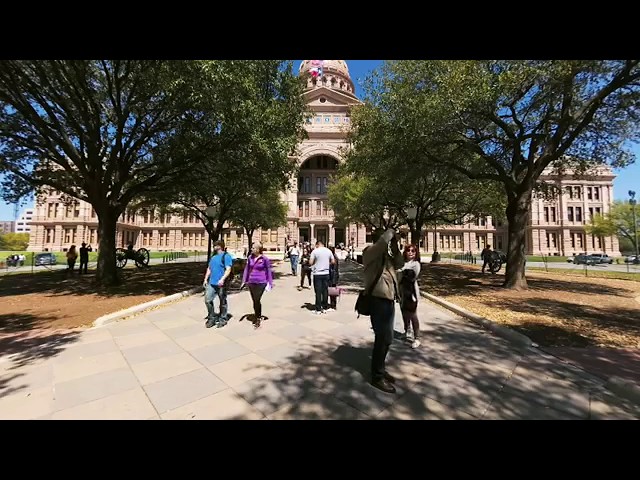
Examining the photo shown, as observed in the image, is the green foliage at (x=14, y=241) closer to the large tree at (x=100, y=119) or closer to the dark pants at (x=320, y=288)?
the large tree at (x=100, y=119)

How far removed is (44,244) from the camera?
221 feet

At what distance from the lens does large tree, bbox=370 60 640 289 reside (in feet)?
32.1

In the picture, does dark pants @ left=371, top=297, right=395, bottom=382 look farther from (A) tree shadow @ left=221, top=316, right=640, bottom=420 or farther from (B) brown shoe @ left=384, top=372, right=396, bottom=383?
(A) tree shadow @ left=221, top=316, right=640, bottom=420

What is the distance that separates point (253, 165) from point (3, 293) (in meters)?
10.5

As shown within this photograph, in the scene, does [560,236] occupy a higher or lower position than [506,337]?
higher

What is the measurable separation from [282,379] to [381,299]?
1.74 metres

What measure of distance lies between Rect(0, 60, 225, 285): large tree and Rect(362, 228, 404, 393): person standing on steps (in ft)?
25.4

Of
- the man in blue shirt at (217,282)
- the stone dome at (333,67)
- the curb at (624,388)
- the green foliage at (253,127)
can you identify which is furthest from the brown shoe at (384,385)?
the stone dome at (333,67)

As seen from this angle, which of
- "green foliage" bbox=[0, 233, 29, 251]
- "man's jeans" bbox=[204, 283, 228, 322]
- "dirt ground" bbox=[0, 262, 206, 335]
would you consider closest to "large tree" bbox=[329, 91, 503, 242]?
"man's jeans" bbox=[204, 283, 228, 322]

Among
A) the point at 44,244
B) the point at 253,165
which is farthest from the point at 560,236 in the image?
the point at 44,244

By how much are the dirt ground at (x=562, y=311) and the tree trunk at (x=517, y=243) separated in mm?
506

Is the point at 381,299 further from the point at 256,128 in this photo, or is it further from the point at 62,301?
the point at 62,301

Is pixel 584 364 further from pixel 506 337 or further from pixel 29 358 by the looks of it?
pixel 29 358
